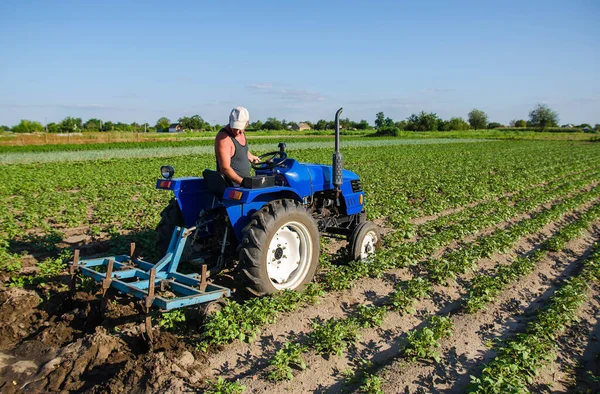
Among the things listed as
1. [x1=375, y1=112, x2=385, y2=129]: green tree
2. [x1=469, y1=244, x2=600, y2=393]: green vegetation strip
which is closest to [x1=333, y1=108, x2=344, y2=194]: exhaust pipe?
[x1=469, y1=244, x2=600, y2=393]: green vegetation strip

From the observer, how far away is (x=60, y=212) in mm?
10945

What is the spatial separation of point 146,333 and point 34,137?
40111 millimetres

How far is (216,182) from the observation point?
5234mm

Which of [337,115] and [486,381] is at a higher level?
[337,115]

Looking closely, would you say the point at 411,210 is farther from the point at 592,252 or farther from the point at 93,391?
the point at 93,391

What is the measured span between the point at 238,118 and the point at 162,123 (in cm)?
8406

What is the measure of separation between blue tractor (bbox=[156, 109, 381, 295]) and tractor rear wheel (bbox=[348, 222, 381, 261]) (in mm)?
803

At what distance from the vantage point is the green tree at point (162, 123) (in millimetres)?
83375

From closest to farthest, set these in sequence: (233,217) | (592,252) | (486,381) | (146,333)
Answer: (486,381) → (146,333) → (233,217) → (592,252)

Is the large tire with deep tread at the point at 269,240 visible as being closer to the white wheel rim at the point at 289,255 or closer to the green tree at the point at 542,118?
the white wheel rim at the point at 289,255

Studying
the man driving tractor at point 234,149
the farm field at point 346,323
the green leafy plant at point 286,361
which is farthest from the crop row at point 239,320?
the man driving tractor at point 234,149

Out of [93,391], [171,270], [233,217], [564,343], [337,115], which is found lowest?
[564,343]

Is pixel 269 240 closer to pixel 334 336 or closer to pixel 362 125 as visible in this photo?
pixel 334 336

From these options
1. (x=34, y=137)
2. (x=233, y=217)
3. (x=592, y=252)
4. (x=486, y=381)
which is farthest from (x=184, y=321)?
(x=34, y=137)
